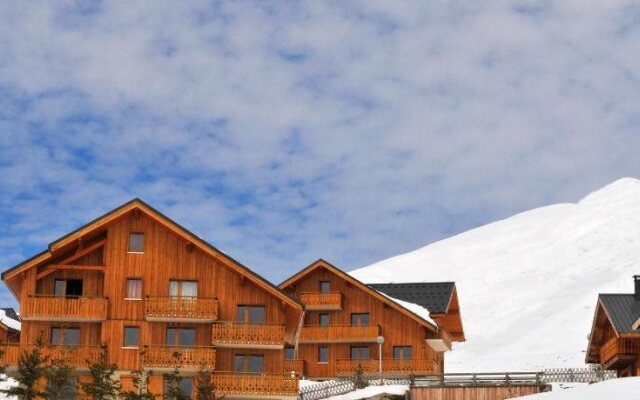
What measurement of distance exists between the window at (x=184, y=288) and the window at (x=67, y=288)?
433 centimetres

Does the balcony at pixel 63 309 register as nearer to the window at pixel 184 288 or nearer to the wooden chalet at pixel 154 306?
the wooden chalet at pixel 154 306

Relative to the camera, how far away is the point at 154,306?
174 ft

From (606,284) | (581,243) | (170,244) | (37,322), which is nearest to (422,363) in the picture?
(170,244)

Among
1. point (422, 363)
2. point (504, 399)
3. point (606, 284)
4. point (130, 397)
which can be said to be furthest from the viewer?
point (606, 284)

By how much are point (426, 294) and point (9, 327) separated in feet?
91.3

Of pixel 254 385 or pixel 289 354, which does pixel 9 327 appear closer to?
pixel 289 354

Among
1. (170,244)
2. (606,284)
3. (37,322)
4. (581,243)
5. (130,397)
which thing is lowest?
(130,397)

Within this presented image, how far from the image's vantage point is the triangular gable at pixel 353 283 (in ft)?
224

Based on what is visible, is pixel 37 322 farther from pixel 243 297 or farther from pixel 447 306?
pixel 447 306

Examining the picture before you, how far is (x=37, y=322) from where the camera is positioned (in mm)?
53094

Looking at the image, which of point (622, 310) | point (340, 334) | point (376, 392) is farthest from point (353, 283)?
point (622, 310)

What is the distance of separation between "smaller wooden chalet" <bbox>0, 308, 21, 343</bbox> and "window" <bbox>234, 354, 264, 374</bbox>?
45.9 ft

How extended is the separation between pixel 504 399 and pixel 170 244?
56.0 feet

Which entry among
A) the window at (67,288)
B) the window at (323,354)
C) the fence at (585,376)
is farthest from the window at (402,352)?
the window at (67,288)
